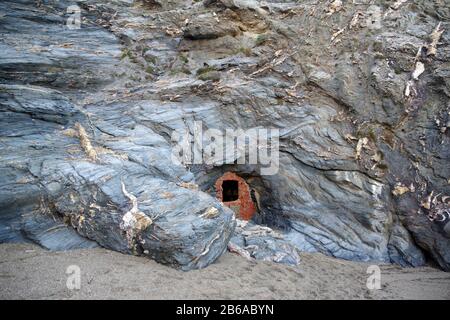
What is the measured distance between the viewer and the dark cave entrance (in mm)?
16500

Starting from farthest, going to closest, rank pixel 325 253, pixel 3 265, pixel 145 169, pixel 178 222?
pixel 325 253 < pixel 145 169 < pixel 178 222 < pixel 3 265

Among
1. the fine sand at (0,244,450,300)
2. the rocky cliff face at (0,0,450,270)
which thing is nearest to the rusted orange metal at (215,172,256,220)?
the rocky cliff face at (0,0,450,270)

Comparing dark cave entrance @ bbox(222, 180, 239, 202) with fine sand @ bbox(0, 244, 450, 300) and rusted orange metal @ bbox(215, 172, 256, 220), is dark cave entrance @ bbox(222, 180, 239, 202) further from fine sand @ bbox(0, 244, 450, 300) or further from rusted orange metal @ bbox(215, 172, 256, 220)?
fine sand @ bbox(0, 244, 450, 300)

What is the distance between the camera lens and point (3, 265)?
9203 millimetres

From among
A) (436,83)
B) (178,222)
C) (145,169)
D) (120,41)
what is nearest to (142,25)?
(120,41)

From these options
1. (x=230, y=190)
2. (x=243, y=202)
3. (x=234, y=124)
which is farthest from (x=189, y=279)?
(x=234, y=124)

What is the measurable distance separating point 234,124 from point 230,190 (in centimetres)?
329

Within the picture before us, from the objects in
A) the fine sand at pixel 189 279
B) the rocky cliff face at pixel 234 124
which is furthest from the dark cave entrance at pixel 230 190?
the fine sand at pixel 189 279

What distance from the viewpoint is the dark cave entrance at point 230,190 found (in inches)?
650

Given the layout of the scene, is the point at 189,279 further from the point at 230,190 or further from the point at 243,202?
the point at 230,190

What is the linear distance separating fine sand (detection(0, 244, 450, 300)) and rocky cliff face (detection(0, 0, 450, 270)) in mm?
552

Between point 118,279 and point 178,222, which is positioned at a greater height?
point 178,222
